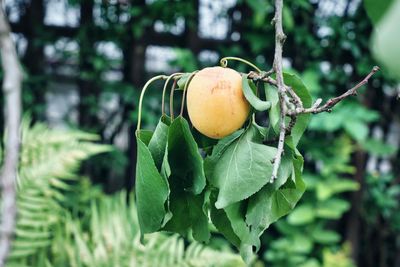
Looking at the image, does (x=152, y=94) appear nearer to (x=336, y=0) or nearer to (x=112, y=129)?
(x=112, y=129)

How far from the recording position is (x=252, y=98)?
14.2 inches

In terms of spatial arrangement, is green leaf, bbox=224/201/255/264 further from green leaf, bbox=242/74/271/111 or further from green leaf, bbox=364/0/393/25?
green leaf, bbox=364/0/393/25

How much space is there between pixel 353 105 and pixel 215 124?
137 centimetres

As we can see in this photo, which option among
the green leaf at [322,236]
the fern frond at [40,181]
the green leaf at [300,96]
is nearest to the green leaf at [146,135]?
the green leaf at [300,96]

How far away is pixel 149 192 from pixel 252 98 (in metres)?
0.09

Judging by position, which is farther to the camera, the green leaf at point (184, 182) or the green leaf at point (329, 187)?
the green leaf at point (329, 187)

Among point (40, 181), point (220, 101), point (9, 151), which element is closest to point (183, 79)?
point (220, 101)

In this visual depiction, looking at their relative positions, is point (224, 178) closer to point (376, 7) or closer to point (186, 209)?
point (186, 209)

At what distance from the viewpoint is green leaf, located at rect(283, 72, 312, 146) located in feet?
1.29

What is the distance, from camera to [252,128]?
384 millimetres

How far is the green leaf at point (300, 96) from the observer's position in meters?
0.39

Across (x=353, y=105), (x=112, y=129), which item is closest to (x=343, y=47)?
(x=353, y=105)

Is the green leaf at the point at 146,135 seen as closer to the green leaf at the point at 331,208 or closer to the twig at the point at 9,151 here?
the twig at the point at 9,151

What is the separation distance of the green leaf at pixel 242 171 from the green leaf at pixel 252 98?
27mm
